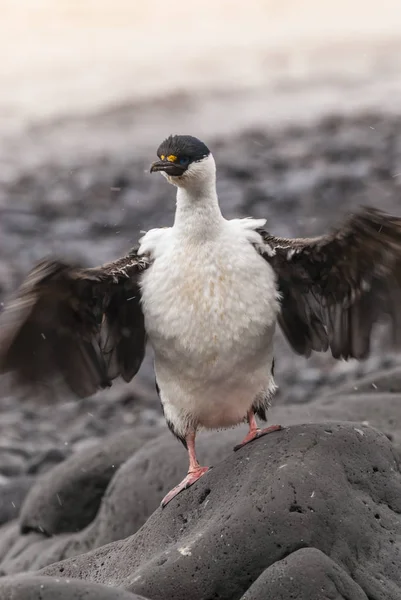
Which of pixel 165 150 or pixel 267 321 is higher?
pixel 165 150

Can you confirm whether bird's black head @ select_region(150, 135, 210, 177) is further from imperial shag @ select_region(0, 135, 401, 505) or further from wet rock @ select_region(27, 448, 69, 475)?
wet rock @ select_region(27, 448, 69, 475)

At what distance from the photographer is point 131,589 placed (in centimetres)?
585

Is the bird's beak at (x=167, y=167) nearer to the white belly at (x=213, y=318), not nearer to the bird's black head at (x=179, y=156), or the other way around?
the bird's black head at (x=179, y=156)

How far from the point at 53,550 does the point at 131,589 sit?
11.5ft

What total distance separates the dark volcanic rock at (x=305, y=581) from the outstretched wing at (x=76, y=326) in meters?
2.34

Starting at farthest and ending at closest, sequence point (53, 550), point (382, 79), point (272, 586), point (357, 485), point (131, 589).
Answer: point (382, 79) → point (53, 550) → point (357, 485) → point (131, 589) → point (272, 586)

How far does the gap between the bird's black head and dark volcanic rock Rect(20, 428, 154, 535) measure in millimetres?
3789

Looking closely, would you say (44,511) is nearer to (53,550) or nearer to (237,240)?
(53,550)

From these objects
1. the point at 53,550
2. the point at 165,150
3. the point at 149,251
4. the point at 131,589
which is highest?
the point at 165,150

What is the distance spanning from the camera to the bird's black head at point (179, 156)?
6.70 m

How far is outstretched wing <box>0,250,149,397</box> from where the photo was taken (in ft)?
22.7

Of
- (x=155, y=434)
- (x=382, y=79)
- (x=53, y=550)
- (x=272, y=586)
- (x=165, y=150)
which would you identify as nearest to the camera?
(x=272, y=586)

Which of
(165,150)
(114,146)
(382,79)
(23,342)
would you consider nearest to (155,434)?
(23,342)

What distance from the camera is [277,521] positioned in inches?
233
